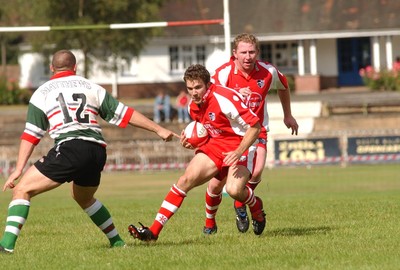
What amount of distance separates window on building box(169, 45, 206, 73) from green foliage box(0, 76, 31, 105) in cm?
977

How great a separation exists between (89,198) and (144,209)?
6.92 metres

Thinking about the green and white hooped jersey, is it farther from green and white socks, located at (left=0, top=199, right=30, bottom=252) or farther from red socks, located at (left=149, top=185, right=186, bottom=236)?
red socks, located at (left=149, top=185, right=186, bottom=236)

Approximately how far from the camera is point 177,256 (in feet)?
33.2

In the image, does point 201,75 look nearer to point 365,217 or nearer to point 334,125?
point 365,217

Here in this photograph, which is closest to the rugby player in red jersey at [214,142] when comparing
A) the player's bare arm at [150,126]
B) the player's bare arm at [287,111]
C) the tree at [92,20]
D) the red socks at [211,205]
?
the player's bare arm at [150,126]

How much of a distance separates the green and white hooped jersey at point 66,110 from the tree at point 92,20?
127ft

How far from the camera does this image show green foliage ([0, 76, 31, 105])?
55.0m

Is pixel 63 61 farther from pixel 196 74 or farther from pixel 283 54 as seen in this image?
pixel 283 54

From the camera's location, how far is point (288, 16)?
61.5m

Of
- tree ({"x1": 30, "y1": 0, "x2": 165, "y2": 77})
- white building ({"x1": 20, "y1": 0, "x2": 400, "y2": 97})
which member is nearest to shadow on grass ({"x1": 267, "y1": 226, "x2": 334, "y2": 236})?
tree ({"x1": 30, "y1": 0, "x2": 165, "y2": 77})

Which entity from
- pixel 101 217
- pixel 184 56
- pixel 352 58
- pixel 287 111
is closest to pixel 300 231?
pixel 287 111

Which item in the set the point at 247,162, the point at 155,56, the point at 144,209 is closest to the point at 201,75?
the point at 247,162

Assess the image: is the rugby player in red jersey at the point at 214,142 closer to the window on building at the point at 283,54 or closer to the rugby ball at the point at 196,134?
the rugby ball at the point at 196,134

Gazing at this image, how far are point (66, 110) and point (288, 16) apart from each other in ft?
170
